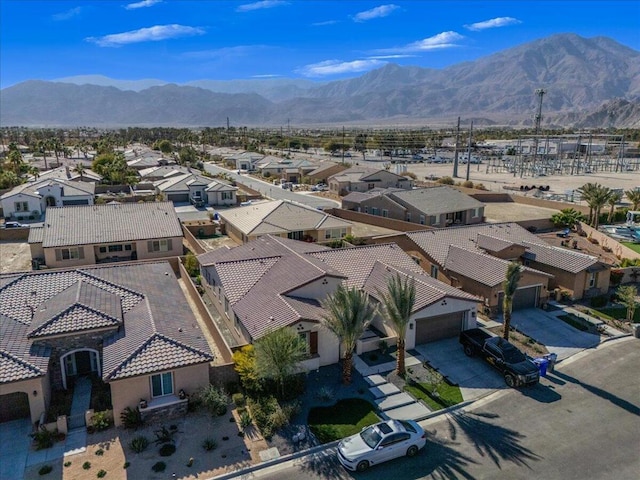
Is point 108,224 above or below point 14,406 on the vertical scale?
above

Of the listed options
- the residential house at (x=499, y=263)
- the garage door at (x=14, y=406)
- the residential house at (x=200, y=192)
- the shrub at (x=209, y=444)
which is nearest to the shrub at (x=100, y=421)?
the garage door at (x=14, y=406)

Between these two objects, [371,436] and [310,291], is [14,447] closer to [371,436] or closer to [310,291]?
[371,436]

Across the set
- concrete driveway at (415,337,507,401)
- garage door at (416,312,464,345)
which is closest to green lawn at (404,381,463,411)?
concrete driveway at (415,337,507,401)

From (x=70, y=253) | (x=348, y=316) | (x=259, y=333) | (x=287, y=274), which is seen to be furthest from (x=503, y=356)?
(x=70, y=253)

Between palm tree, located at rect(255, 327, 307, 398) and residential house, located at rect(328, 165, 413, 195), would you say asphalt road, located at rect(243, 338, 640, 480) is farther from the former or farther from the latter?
residential house, located at rect(328, 165, 413, 195)

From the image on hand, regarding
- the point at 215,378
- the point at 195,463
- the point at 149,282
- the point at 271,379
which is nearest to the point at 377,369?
the point at 271,379

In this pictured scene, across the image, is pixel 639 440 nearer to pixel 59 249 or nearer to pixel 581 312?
pixel 581 312

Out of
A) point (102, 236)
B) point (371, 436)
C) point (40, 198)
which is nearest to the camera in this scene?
point (371, 436)
